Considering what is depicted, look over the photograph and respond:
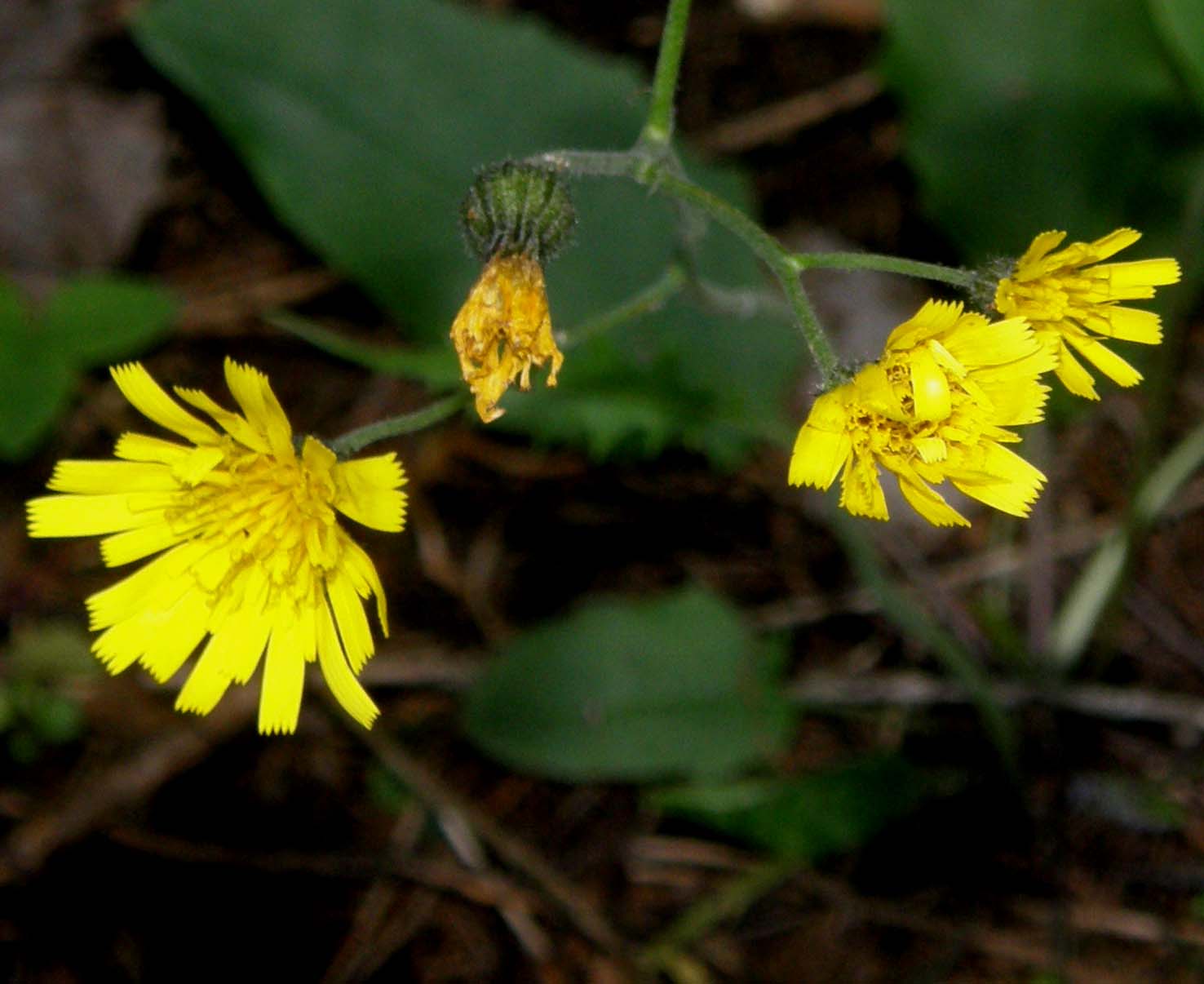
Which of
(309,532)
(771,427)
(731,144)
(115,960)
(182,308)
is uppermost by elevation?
(731,144)

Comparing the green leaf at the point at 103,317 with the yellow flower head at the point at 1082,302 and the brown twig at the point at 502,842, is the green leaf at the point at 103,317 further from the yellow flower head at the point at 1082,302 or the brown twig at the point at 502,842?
the yellow flower head at the point at 1082,302

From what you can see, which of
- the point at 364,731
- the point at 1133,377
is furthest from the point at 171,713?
the point at 1133,377

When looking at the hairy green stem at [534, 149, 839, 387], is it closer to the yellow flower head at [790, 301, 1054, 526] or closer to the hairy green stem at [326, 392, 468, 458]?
the yellow flower head at [790, 301, 1054, 526]

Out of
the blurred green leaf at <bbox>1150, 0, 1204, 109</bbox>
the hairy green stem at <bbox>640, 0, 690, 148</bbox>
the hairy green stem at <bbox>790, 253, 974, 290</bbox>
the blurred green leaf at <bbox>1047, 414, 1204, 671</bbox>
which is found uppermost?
the blurred green leaf at <bbox>1150, 0, 1204, 109</bbox>

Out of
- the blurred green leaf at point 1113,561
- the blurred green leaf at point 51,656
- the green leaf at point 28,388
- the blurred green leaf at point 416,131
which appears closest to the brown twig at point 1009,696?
the blurred green leaf at point 1113,561

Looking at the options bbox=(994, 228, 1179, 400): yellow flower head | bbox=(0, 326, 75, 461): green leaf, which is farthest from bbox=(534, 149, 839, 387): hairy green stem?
bbox=(0, 326, 75, 461): green leaf

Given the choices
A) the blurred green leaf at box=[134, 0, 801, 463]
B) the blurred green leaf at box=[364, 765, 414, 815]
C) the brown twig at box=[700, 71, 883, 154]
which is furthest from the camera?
the brown twig at box=[700, 71, 883, 154]

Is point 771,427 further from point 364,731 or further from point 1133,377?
point 364,731

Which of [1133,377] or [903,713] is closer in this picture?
[1133,377]
